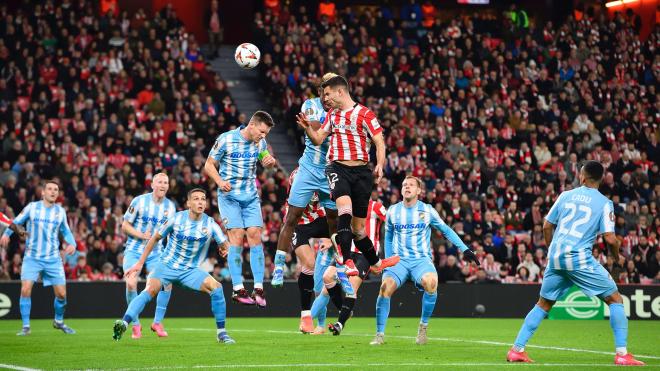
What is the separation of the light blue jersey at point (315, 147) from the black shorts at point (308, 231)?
4.51 feet

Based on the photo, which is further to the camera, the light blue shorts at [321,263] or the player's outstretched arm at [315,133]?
the light blue shorts at [321,263]

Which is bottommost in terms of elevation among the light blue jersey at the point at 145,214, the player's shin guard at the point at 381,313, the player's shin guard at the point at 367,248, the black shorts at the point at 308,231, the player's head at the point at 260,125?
the player's shin guard at the point at 381,313

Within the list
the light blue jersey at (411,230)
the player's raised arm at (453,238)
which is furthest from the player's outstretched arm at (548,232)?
the light blue jersey at (411,230)

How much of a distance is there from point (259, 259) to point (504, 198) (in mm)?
13809

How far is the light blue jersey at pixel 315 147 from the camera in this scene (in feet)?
44.6

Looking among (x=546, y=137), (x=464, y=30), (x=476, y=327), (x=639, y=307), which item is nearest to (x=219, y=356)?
(x=476, y=327)

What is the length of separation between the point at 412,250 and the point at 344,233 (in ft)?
5.63

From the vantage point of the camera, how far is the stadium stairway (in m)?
28.4

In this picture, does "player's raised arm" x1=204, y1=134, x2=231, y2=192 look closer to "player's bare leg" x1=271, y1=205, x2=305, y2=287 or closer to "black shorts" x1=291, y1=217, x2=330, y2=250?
"player's bare leg" x1=271, y1=205, x2=305, y2=287

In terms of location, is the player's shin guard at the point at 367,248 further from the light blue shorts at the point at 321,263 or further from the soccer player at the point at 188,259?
the light blue shorts at the point at 321,263

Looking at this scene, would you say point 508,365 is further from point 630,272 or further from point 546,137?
point 546,137

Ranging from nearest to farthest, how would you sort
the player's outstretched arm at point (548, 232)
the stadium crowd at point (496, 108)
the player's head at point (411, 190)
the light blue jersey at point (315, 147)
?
1. the player's outstretched arm at point (548, 232)
2. the light blue jersey at point (315, 147)
3. the player's head at point (411, 190)
4. the stadium crowd at point (496, 108)

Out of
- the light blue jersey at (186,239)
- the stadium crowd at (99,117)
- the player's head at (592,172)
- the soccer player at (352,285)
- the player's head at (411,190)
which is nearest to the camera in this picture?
the player's head at (592,172)

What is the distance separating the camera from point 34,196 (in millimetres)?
22172
